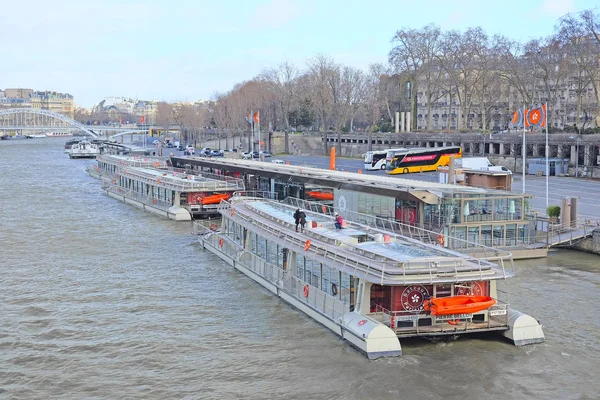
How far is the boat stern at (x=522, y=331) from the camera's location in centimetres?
2197

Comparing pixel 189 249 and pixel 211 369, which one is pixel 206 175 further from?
pixel 211 369

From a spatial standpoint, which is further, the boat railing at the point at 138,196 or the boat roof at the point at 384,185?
the boat railing at the point at 138,196

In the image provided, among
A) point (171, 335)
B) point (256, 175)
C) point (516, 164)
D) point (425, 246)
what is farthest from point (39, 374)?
point (516, 164)

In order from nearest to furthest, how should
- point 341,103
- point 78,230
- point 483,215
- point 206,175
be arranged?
1. point 483,215
2. point 78,230
3. point 206,175
4. point 341,103

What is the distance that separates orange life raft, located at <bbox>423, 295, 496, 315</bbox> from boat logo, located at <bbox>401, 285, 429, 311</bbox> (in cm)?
39

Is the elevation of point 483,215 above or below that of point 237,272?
above

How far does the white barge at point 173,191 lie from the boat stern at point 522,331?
96.8 ft

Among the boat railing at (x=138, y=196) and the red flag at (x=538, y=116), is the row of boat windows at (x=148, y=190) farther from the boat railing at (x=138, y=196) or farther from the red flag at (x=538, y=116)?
the red flag at (x=538, y=116)

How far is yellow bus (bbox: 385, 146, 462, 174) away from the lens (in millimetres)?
71500

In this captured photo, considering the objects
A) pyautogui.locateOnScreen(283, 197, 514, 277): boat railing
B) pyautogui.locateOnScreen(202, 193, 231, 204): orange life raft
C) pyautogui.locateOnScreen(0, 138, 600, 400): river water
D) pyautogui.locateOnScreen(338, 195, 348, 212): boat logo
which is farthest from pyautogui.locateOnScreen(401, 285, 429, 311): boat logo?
pyautogui.locateOnScreen(202, 193, 231, 204): orange life raft

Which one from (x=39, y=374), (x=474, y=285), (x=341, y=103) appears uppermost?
(x=341, y=103)

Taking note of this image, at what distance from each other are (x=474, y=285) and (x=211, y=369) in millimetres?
7825

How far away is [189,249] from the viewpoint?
38719 mm

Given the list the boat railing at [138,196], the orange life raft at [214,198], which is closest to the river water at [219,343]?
the orange life raft at [214,198]
